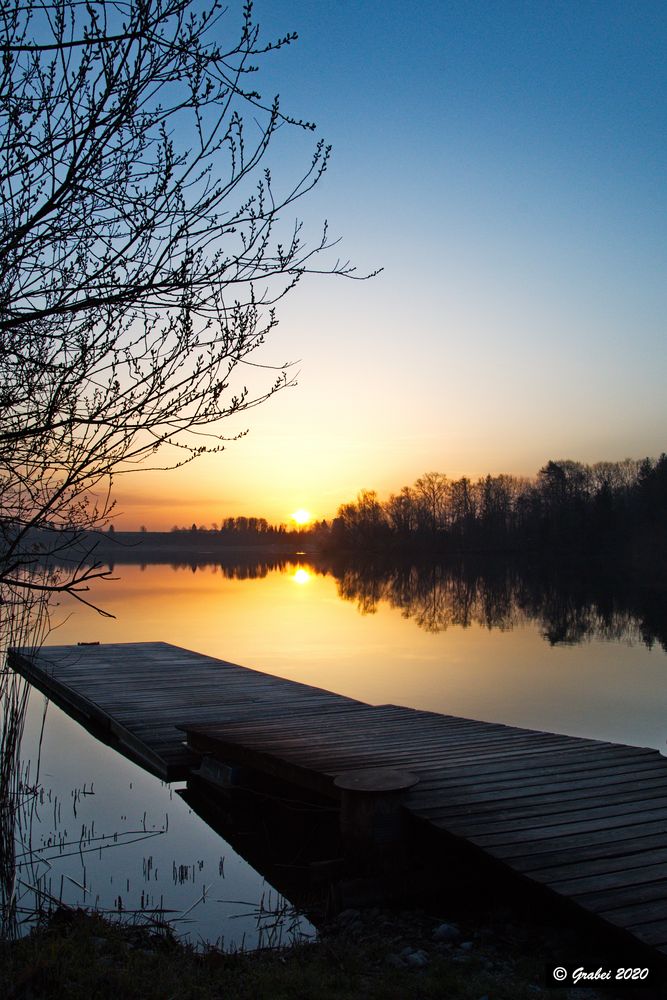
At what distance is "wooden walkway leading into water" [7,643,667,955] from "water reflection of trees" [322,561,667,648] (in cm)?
1383

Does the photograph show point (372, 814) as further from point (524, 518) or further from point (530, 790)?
point (524, 518)

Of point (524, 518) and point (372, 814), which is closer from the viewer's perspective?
point (372, 814)

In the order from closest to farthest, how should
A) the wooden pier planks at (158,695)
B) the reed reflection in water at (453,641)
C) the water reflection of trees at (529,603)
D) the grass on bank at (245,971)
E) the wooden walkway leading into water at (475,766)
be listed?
1. the grass on bank at (245,971)
2. the wooden walkway leading into water at (475,766)
3. the wooden pier planks at (158,695)
4. the reed reflection in water at (453,641)
5. the water reflection of trees at (529,603)

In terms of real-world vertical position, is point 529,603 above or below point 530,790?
below

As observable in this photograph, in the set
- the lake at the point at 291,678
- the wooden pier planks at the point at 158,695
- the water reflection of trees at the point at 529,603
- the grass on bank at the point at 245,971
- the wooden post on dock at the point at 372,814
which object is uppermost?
the wooden post on dock at the point at 372,814

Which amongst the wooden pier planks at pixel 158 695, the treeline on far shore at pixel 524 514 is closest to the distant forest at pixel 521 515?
the treeline on far shore at pixel 524 514

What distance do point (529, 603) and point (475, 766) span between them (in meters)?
29.0

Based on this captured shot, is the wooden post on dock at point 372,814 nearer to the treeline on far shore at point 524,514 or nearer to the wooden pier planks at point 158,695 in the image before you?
the wooden pier planks at point 158,695

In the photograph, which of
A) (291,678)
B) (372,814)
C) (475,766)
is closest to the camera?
(372,814)

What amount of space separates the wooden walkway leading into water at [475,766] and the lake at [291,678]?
769 millimetres

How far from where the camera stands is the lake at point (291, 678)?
620cm

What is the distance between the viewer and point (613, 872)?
4.25 meters

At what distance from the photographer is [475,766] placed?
6297mm

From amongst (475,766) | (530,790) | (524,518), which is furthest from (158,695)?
(524,518)
